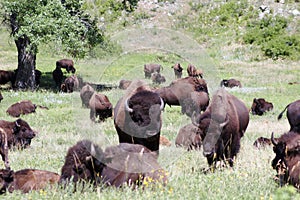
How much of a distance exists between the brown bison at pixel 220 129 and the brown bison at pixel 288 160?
1237 millimetres

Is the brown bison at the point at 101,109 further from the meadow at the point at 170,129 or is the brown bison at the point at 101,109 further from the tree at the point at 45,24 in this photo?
the tree at the point at 45,24

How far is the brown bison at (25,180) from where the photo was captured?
24.4 ft

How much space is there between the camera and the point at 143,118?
9664 millimetres

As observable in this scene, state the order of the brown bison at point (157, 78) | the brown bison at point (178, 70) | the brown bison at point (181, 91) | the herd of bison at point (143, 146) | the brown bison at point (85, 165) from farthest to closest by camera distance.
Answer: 1. the brown bison at point (178, 70)
2. the brown bison at point (157, 78)
3. the brown bison at point (181, 91)
4. the herd of bison at point (143, 146)
5. the brown bison at point (85, 165)

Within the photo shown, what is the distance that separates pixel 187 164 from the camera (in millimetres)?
9758

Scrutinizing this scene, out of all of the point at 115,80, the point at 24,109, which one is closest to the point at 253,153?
the point at 24,109

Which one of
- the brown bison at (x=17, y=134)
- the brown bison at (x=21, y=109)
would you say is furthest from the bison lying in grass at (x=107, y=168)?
the brown bison at (x=21, y=109)

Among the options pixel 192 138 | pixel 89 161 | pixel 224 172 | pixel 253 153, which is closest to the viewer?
pixel 89 161

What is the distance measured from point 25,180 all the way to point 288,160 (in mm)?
3713

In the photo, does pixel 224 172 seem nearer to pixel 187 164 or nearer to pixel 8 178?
pixel 187 164

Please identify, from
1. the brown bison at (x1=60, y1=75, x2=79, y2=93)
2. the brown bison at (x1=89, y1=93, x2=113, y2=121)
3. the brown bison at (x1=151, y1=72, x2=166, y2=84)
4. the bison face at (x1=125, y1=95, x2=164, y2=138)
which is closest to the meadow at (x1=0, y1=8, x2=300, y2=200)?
the brown bison at (x1=89, y1=93, x2=113, y2=121)

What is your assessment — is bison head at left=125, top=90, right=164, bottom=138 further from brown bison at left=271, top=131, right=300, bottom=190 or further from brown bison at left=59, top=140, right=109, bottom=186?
brown bison at left=271, top=131, right=300, bottom=190

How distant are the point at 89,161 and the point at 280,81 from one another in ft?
78.3

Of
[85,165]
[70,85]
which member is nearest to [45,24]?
[70,85]
